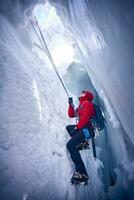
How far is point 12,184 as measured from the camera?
6.89 feet

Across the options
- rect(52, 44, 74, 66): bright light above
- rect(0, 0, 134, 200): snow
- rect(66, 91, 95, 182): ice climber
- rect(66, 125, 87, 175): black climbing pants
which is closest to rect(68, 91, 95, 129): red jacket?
rect(66, 91, 95, 182): ice climber

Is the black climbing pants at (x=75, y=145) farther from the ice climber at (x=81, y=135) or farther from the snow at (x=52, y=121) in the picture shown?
the snow at (x=52, y=121)

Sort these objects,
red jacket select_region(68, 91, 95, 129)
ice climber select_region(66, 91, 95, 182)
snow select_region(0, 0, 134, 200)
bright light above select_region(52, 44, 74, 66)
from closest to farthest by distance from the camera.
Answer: snow select_region(0, 0, 134, 200) → ice climber select_region(66, 91, 95, 182) → red jacket select_region(68, 91, 95, 129) → bright light above select_region(52, 44, 74, 66)

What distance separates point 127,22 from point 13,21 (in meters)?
4.88

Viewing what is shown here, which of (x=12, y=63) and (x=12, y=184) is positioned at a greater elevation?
(x=12, y=63)

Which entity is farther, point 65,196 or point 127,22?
point 65,196

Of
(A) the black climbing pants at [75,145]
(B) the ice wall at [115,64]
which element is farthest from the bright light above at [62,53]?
(A) the black climbing pants at [75,145]

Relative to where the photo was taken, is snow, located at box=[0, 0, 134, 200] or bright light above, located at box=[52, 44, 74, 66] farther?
bright light above, located at box=[52, 44, 74, 66]

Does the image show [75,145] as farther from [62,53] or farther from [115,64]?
[62,53]

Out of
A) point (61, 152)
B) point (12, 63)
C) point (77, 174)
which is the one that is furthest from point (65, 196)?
point (12, 63)

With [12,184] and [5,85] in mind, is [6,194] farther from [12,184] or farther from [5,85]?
[5,85]

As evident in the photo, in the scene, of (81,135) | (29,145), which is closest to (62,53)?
(81,135)

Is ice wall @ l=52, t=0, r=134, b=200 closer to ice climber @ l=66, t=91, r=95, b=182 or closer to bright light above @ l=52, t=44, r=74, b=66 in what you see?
ice climber @ l=66, t=91, r=95, b=182

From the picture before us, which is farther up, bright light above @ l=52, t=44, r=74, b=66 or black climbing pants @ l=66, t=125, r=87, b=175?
bright light above @ l=52, t=44, r=74, b=66
